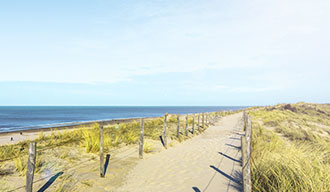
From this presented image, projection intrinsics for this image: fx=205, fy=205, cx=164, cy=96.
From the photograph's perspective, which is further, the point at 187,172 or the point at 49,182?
the point at 187,172

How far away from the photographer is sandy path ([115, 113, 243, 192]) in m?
5.93

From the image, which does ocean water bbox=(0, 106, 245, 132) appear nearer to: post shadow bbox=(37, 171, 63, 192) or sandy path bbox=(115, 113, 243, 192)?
post shadow bbox=(37, 171, 63, 192)

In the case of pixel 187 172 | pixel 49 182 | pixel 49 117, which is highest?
pixel 49 182

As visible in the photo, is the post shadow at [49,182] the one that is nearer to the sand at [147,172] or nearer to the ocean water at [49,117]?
the sand at [147,172]

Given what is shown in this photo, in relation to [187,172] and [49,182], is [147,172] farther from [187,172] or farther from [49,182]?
[49,182]

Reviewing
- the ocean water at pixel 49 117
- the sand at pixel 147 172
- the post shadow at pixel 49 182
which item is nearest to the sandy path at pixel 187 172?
the sand at pixel 147 172

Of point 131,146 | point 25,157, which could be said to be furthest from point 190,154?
point 25,157

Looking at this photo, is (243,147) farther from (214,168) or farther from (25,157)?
(25,157)

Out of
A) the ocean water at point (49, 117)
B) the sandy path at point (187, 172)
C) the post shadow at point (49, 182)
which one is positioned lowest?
the ocean water at point (49, 117)

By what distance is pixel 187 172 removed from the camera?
7.20 meters

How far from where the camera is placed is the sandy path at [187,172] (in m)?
5.93

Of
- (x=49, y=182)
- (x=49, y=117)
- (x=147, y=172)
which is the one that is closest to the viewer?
(x=49, y=182)

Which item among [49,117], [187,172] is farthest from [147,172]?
[49,117]

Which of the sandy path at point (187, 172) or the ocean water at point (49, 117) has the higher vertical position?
the sandy path at point (187, 172)
